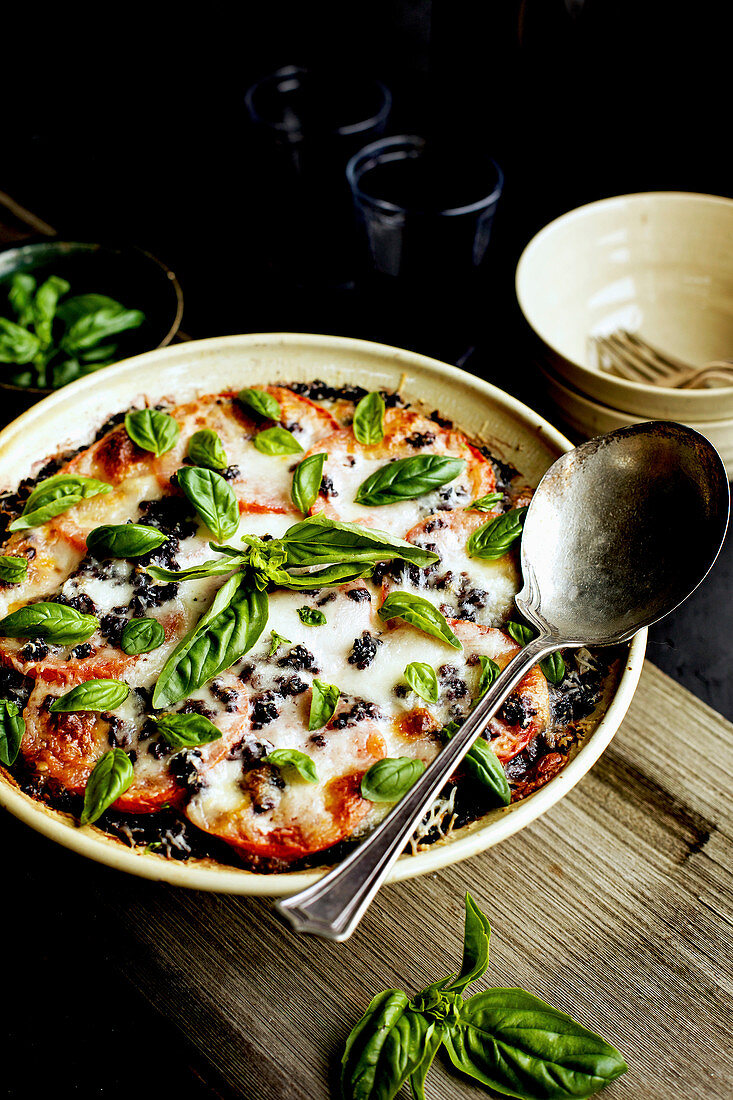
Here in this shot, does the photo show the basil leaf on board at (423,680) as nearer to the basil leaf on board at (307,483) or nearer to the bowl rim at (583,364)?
the basil leaf on board at (307,483)

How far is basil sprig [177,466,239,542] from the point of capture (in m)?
1.76

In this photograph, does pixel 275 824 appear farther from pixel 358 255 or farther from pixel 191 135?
pixel 191 135

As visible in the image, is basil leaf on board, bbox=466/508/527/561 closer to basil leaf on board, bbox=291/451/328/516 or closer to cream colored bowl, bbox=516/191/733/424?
basil leaf on board, bbox=291/451/328/516

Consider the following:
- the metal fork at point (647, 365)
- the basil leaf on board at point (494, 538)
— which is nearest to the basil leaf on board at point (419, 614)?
the basil leaf on board at point (494, 538)

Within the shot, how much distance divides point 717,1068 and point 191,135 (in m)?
3.59

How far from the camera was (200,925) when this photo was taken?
1.61 m

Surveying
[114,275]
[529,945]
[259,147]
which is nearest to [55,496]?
[114,275]

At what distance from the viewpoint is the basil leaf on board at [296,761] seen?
57.6 inches

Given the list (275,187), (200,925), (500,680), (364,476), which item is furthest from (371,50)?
(200,925)

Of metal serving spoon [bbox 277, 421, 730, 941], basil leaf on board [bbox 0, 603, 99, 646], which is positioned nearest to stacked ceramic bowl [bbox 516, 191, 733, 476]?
metal serving spoon [bbox 277, 421, 730, 941]

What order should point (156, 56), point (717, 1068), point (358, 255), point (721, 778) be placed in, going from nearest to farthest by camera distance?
point (717, 1068) < point (721, 778) < point (358, 255) < point (156, 56)

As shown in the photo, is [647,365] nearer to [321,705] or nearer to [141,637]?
[321,705]

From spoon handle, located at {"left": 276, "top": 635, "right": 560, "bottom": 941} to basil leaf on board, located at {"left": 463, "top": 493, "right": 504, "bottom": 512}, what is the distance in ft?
1.51

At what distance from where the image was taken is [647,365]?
2445 millimetres
